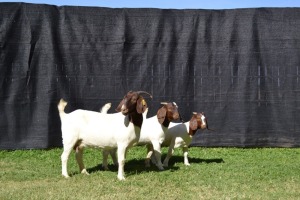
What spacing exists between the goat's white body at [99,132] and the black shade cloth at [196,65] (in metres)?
Result: 1.90

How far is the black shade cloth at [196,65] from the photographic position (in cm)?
851

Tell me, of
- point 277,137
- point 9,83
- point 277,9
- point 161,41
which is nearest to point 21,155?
point 9,83

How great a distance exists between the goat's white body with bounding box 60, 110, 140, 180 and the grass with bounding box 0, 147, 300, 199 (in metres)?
0.44

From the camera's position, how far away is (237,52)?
28.5 feet

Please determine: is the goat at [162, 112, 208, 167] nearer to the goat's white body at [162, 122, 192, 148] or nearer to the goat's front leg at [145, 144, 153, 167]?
the goat's white body at [162, 122, 192, 148]

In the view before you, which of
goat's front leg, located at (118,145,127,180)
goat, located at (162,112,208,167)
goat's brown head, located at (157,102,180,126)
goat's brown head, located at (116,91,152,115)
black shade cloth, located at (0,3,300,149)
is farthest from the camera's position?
black shade cloth, located at (0,3,300,149)

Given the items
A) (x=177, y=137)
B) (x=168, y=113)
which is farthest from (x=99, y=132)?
(x=177, y=137)

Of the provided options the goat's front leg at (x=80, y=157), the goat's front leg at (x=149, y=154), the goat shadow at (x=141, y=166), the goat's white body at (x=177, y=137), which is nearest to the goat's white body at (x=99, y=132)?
the goat's front leg at (x=80, y=157)

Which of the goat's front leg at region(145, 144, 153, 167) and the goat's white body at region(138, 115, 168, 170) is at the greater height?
the goat's white body at region(138, 115, 168, 170)

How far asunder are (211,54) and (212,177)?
9.27 feet

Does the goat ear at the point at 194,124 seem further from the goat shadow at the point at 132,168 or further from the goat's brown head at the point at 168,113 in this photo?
the goat shadow at the point at 132,168

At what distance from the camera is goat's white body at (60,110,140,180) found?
651 cm

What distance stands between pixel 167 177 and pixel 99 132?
1120mm

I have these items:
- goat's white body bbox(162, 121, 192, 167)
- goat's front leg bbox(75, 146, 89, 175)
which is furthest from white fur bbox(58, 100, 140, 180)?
goat's white body bbox(162, 121, 192, 167)
